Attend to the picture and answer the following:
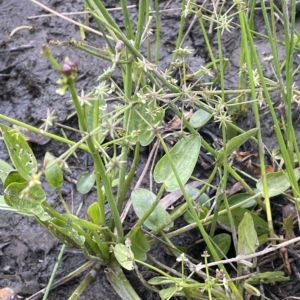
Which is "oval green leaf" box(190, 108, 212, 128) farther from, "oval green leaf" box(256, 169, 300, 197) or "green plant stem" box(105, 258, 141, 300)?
"green plant stem" box(105, 258, 141, 300)

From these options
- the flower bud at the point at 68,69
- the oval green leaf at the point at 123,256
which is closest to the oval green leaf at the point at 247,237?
the oval green leaf at the point at 123,256

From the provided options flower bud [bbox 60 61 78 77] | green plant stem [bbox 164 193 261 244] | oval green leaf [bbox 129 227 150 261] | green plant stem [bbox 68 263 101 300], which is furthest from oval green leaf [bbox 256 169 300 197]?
flower bud [bbox 60 61 78 77]

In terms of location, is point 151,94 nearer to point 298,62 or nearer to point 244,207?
point 244,207

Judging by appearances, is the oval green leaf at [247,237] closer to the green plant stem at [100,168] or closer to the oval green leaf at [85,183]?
the green plant stem at [100,168]

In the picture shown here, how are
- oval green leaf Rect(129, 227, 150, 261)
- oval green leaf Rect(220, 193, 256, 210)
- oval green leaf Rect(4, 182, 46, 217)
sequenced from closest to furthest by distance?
oval green leaf Rect(4, 182, 46, 217) → oval green leaf Rect(129, 227, 150, 261) → oval green leaf Rect(220, 193, 256, 210)

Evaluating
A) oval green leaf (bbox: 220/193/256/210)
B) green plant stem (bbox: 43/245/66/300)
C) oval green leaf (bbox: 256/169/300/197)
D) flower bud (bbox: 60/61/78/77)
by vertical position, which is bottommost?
green plant stem (bbox: 43/245/66/300)

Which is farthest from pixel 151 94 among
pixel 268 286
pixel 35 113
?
Result: pixel 35 113
